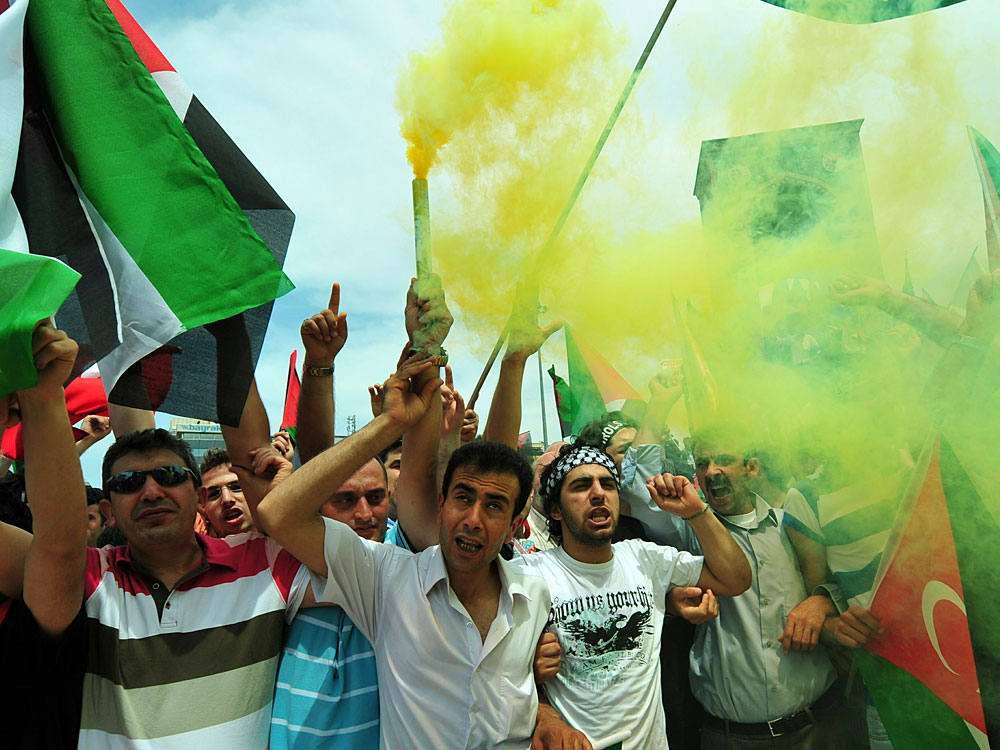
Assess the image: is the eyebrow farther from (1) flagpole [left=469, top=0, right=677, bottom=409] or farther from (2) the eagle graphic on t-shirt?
(1) flagpole [left=469, top=0, right=677, bottom=409]

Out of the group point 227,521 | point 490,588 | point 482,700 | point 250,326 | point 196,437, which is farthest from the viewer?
point 196,437

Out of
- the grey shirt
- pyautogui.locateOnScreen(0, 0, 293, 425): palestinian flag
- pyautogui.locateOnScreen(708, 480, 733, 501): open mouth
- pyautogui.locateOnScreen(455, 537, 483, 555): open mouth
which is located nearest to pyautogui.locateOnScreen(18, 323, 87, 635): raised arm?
pyautogui.locateOnScreen(0, 0, 293, 425): palestinian flag

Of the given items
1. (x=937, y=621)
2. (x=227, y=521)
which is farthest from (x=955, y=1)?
(x=227, y=521)

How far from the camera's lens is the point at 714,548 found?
10.2ft

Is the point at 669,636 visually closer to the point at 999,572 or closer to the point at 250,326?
the point at 999,572

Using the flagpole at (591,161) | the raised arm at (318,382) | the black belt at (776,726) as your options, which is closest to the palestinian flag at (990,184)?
the flagpole at (591,161)

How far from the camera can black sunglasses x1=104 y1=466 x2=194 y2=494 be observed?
2592 millimetres

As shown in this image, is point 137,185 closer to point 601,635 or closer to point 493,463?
point 493,463

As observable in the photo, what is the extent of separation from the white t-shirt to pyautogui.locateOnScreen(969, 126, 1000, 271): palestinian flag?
189 cm

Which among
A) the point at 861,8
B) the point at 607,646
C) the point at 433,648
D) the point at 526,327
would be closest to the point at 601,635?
the point at 607,646

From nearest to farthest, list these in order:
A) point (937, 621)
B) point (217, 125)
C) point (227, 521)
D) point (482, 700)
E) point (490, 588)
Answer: point (482, 700), point (490, 588), point (937, 621), point (217, 125), point (227, 521)

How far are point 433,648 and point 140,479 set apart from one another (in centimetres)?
119

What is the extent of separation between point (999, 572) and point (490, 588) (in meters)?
1.95

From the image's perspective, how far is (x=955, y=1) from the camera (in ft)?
10.5
